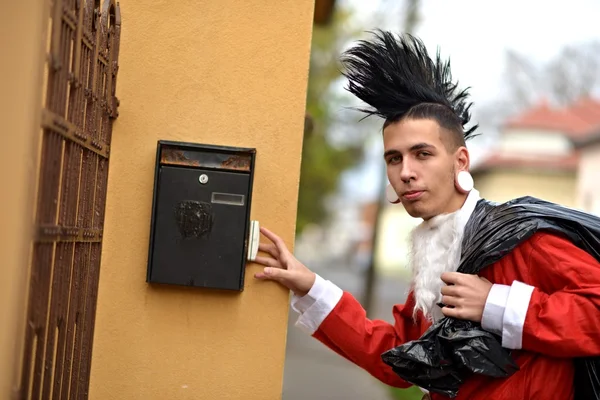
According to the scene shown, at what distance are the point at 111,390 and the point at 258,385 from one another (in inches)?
22.5

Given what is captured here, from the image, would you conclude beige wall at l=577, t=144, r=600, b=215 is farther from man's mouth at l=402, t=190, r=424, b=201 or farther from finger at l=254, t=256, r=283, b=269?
finger at l=254, t=256, r=283, b=269

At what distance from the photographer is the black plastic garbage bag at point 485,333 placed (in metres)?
3.19

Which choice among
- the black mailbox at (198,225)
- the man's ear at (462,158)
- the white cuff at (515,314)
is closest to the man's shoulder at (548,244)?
the white cuff at (515,314)

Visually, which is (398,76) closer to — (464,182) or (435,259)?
(464,182)

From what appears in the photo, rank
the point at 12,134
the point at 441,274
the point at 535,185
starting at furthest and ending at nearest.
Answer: the point at 535,185
the point at 441,274
the point at 12,134

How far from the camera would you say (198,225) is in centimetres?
323

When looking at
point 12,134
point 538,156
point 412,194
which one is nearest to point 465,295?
point 412,194

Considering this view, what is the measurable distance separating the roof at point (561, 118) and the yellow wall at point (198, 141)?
44.5 m

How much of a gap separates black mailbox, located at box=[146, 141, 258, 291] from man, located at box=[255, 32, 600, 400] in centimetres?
15

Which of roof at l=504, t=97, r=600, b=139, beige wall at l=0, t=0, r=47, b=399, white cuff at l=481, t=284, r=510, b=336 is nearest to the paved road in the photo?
white cuff at l=481, t=284, r=510, b=336

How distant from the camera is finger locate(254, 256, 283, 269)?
3.30m

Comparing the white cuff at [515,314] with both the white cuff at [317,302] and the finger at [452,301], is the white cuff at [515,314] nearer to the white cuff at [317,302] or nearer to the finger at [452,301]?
the finger at [452,301]

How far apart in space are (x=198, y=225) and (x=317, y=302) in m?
0.74

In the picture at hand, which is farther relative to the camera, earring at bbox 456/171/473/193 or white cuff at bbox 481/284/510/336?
earring at bbox 456/171/473/193
